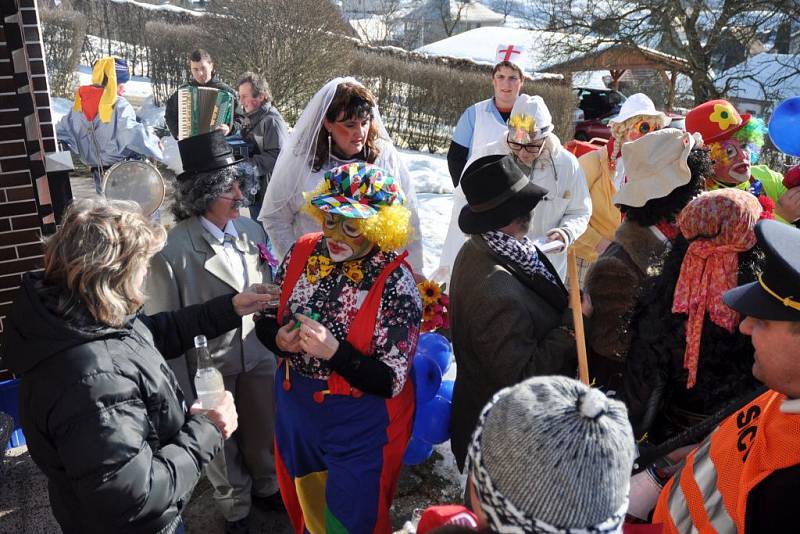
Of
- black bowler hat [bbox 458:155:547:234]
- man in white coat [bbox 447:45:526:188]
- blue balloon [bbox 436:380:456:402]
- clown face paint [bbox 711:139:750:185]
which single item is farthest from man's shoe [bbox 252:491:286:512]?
clown face paint [bbox 711:139:750:185]

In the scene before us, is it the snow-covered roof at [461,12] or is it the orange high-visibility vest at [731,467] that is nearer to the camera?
the orange high-visibility vest at [731,467]

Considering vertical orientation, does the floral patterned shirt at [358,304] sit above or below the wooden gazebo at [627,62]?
below

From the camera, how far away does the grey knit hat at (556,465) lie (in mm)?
1018

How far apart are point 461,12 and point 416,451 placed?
55506 millimetres

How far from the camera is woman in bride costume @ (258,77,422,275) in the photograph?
11.2 ft

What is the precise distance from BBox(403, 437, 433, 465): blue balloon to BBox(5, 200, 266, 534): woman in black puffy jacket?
1.60 meters

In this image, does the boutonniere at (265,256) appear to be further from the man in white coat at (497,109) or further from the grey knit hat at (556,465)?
the grey knit hat at (556,465)

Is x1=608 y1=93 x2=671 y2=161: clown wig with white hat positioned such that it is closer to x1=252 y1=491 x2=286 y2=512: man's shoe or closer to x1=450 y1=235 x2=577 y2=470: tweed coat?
x1=450 y1=235 x2=577 y2=470: tweed coat

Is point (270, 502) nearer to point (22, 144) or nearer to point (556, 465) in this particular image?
point (22, 144)

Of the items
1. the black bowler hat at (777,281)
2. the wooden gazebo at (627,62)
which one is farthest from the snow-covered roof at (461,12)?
the black bowler hat at (777,281)

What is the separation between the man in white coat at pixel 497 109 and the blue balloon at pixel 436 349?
6.11 ft

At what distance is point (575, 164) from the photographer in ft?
13.4

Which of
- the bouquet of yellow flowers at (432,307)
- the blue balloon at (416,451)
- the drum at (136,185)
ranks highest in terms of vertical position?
the drum at (136,185)

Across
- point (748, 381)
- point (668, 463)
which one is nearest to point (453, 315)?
point (668, 463)
